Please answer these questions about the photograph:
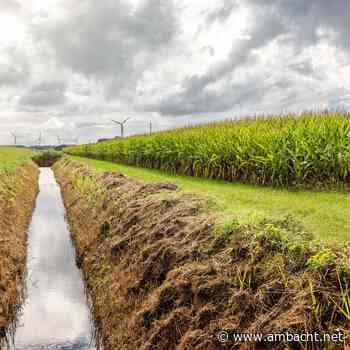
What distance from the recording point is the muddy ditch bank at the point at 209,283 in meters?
3.32

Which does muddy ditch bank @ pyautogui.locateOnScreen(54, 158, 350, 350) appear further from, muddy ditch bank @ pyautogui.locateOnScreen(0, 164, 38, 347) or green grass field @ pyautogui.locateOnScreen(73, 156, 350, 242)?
muddy ditch bank @ pyautogui.locateOnScreen(0, 164, 38, 347)

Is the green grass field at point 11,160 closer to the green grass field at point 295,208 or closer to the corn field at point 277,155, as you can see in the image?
the corn field at point 277,155

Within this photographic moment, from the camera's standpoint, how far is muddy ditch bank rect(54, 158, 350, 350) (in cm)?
332

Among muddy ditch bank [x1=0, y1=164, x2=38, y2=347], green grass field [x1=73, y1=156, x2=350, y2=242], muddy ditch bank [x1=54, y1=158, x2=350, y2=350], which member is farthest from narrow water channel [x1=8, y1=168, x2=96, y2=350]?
green grass field [x1=73, y1=156, x2=350, y2=242]

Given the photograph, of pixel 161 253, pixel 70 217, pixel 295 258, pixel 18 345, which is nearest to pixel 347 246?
pixel 295 258

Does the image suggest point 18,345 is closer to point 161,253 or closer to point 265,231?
point 161,253

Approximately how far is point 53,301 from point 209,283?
15.3 feet

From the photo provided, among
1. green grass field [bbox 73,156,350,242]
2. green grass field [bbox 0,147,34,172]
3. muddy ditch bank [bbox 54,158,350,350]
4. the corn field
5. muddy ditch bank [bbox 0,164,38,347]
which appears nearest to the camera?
muddy ditch bank [bbox 54,158,350,350]

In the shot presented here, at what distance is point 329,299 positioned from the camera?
10.8 ft

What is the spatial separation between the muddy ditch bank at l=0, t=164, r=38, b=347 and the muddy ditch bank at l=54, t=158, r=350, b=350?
1.62 meters

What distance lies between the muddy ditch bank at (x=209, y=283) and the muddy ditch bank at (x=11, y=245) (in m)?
1.62

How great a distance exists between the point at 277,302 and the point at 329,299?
546 mm

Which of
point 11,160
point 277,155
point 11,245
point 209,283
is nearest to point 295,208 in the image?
point 209,283

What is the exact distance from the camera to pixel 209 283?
4250 mm
